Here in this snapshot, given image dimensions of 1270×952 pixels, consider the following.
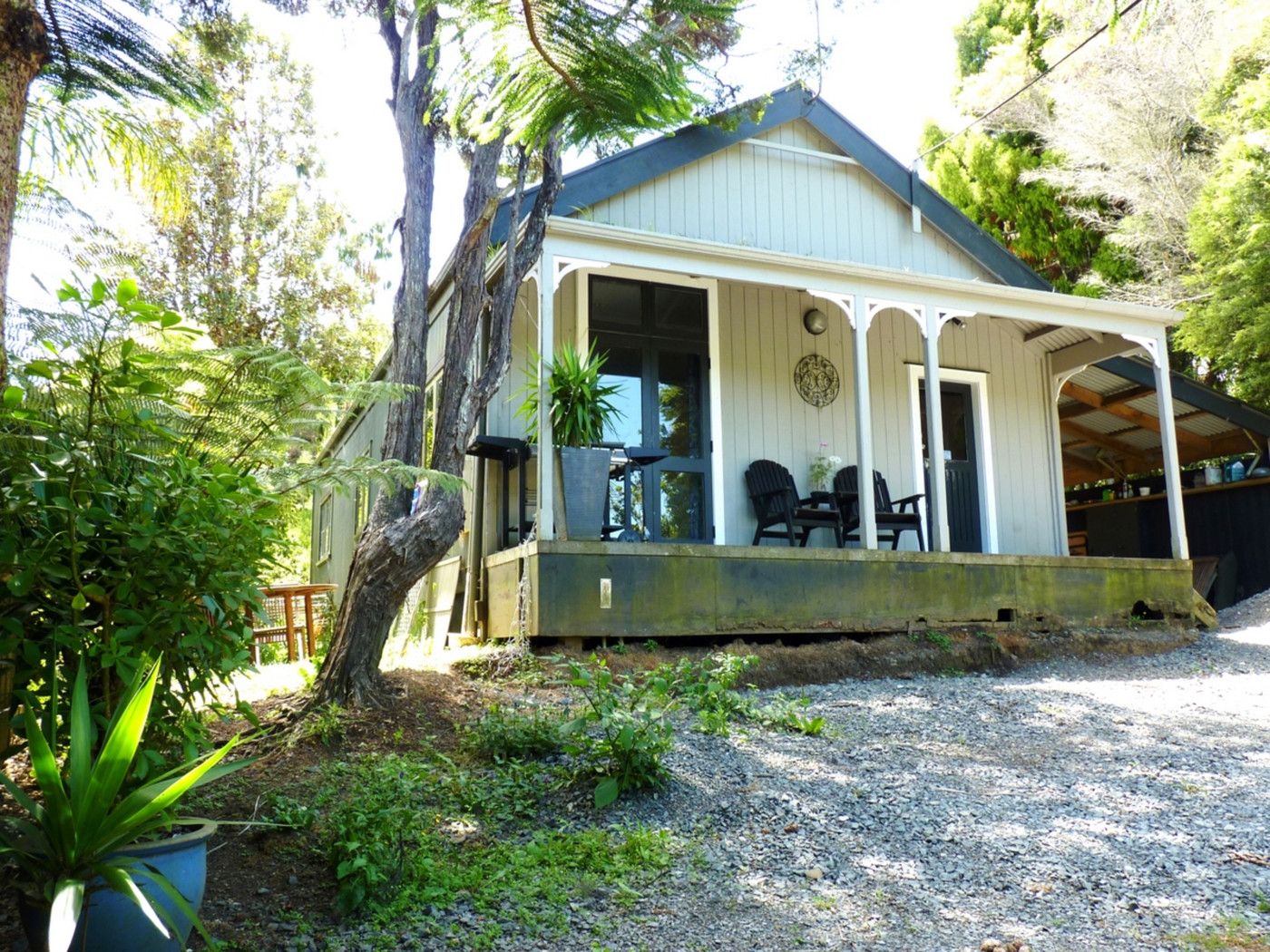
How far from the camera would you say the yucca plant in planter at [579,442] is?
6266 mm

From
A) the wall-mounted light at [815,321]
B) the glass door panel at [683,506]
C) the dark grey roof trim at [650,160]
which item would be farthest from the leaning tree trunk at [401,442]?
the wall-mounted light at [815,321]

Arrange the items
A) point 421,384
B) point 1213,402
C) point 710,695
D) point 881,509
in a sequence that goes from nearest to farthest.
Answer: point 710,695 < point 421,384 < point 881,509 < point 1213,402

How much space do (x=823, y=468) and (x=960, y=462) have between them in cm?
177

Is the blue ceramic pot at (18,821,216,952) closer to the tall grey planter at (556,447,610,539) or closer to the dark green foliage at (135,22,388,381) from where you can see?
the tall grey planter at (556,447,610,539)

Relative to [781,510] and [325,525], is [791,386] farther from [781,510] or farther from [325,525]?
[325,525]

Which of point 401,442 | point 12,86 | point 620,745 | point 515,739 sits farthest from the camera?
point 401,442

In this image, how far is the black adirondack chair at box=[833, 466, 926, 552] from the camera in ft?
26.5

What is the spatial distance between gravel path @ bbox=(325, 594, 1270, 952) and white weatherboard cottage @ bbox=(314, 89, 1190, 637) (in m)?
1.63

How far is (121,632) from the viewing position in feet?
8.46

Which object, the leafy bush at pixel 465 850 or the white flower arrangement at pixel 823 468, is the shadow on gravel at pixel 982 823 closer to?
the leafy bush at pixel 465 850

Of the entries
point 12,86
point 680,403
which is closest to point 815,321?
point 680,403

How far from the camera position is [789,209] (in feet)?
29.8

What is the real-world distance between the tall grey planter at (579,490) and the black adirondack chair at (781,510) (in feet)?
6.92

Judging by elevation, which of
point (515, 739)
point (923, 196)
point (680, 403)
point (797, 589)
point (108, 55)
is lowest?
point (515, 739)
